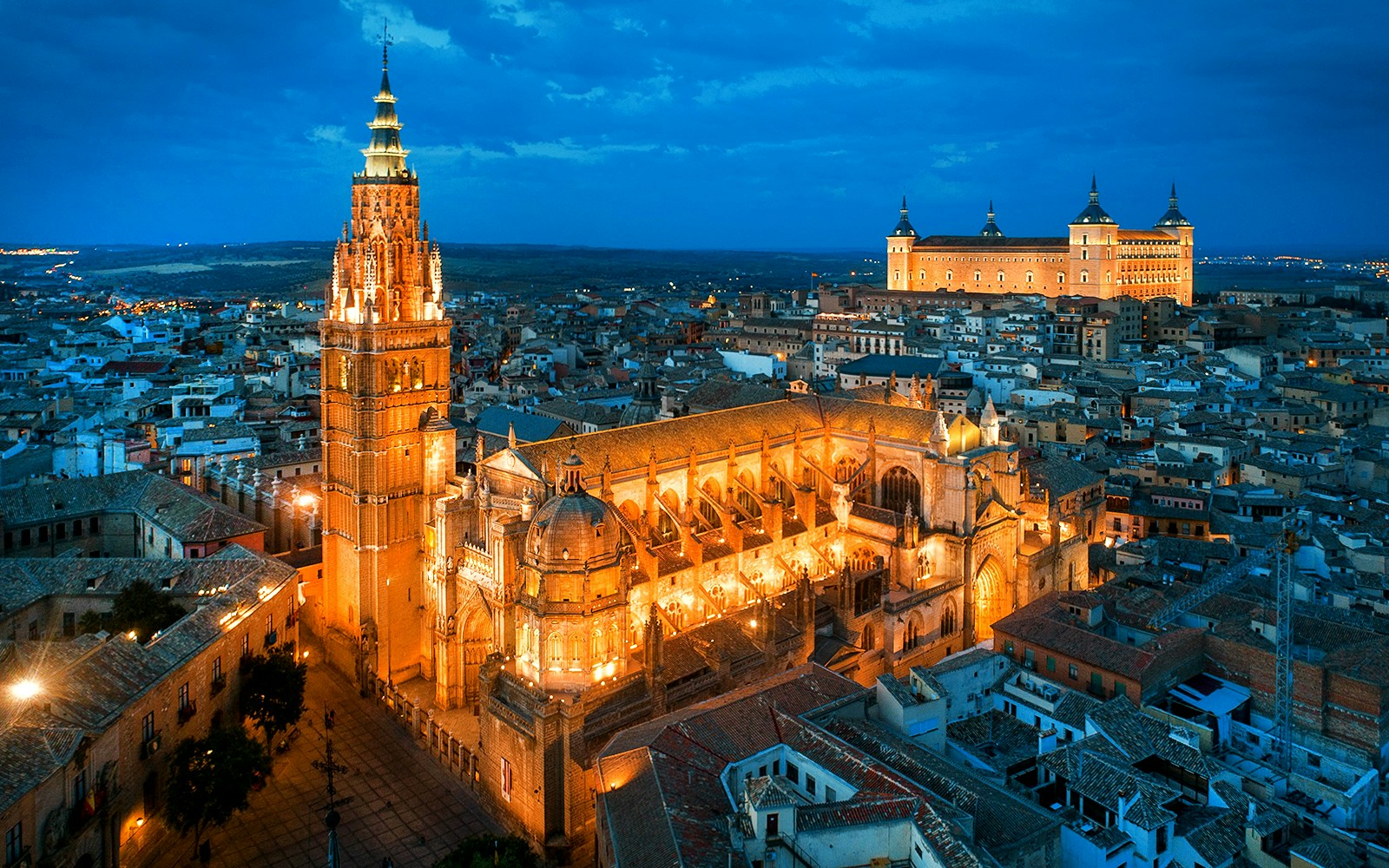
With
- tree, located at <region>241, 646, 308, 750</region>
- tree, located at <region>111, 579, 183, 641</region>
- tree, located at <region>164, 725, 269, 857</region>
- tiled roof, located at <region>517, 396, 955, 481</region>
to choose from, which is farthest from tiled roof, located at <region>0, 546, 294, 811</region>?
tiled roof, located at <region>517, 396, 955, 481</region>

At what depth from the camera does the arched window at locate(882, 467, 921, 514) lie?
58.9 metres

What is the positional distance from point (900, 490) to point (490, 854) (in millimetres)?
34374

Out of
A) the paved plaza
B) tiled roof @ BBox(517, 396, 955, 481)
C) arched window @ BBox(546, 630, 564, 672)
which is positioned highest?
tiled roof @ BBox(517, 396, 955, 481)

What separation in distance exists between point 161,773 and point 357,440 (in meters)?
18.4

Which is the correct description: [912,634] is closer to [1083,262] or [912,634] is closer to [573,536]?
[573,536]

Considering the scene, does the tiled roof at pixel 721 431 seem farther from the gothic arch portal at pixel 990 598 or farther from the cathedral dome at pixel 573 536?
the gothic arch portal at pixel 990 598

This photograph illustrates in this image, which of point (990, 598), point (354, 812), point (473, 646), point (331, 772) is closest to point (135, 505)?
point (473, 646)

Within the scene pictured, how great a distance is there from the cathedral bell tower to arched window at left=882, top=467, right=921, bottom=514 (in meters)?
24.9

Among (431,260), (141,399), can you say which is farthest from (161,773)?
(141,399)

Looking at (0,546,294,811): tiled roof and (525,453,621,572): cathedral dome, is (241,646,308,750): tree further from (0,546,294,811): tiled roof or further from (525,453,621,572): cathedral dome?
(525,453,621,572): cathedral dome

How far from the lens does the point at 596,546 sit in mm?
42500

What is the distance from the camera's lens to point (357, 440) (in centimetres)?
5278

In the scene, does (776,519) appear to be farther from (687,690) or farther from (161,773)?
(161,773)

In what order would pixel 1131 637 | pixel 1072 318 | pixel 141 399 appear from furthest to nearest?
pixel 1072 318
pixel 141 399
pixel 1131 637
